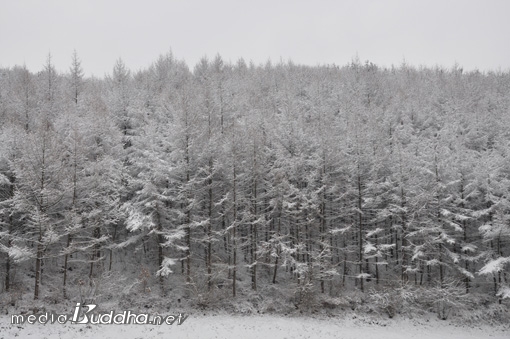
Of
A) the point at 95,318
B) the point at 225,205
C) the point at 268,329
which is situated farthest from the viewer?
the point at 225,205

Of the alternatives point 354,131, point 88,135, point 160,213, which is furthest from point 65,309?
point 354,131

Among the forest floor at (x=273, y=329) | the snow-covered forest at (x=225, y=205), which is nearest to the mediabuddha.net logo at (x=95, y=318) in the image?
the forest floor at (x=273, y=329)

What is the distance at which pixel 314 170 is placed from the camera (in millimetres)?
27531

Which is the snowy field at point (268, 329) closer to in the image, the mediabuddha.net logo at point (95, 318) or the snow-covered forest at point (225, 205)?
the mediabuddha.net logo at point (95, 318)

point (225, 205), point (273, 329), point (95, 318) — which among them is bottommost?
point (273, 329)

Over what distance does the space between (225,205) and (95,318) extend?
12358 mm

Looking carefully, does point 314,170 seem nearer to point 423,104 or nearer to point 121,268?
point 121,268

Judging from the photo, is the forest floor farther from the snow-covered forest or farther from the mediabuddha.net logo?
the snow-covered forest

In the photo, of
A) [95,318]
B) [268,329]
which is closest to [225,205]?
[268,329]

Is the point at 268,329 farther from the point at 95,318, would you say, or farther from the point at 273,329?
the point at 95,318

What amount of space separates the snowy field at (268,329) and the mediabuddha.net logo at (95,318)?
44cm

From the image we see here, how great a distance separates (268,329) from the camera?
20656mm

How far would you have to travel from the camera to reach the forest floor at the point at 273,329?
1744cm

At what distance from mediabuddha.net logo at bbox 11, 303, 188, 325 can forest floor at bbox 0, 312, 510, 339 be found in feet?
1.19
